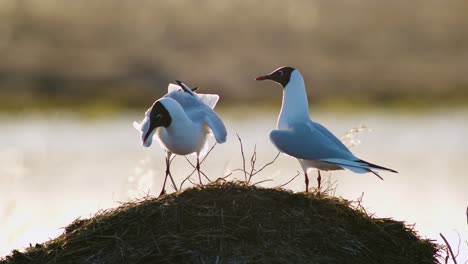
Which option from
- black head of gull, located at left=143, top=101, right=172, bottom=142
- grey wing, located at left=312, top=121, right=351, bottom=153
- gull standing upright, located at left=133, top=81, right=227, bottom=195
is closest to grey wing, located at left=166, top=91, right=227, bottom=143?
gull standing upright, located at left=133, top=81, right=227, bottom=195

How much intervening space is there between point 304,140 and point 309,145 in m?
0.06

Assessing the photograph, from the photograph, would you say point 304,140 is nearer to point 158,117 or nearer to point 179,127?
point 179,127

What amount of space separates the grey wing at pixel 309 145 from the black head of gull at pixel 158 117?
89 centimetres

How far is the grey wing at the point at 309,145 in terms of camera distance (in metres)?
10.7

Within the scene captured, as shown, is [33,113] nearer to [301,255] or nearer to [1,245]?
[1,245]

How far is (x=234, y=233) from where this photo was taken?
911 centimetres

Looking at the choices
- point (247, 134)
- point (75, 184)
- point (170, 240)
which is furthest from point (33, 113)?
point (170, 240)

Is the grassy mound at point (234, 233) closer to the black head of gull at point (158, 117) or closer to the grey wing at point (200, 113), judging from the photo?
the black head of gull at point (158, 117)

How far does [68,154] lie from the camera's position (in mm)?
23766

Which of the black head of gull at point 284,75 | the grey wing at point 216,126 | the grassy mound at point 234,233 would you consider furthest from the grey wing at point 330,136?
the grassy mound at point 234,233

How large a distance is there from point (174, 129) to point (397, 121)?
64.1 feet

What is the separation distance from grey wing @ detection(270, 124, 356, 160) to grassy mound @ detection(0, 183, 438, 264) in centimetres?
91

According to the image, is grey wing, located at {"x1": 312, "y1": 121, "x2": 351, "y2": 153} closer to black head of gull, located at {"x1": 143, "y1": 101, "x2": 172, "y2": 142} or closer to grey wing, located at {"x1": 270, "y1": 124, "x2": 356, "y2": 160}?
grey wing, located at {"x1": 270, "y1": 124, "x2": 356, "y2": 160}

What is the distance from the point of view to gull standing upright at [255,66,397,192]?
10.7 metres
